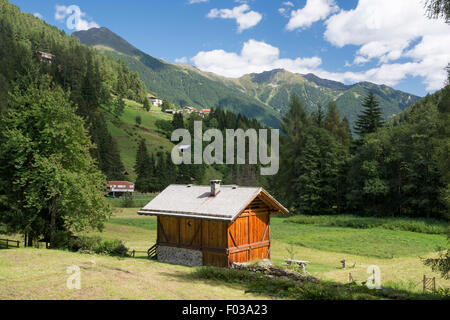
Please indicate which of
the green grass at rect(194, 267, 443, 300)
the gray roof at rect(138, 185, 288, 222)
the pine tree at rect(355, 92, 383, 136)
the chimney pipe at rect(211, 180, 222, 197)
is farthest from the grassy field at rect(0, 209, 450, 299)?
the pine tree at rect(355, 92, 383, 136)


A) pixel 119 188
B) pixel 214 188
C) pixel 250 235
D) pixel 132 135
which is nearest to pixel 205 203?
pixel 214 188

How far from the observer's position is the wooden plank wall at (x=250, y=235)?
2512 centimetres

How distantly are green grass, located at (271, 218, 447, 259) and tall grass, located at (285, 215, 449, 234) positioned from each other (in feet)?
7.01

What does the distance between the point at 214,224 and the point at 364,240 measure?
23.8 m

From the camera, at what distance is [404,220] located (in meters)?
51.8

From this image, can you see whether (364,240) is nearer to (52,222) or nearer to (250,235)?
(250,235)

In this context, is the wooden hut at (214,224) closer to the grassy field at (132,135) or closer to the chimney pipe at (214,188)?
the chimney pipe at (214,188)

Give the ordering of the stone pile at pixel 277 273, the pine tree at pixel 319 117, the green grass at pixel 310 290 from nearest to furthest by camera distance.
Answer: the green grass at pixel 310 290 < the stone pile at pixel 277 273 < the pine tree at pixel 319 117

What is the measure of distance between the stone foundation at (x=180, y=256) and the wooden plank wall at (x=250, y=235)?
278 centimetres

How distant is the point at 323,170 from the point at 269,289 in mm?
54005

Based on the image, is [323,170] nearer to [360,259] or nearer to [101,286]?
[360,259]

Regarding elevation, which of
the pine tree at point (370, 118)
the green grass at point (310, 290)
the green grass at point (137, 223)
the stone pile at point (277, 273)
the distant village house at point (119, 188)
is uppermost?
the pine tree at point (370, 118)

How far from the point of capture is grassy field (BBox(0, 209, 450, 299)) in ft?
47.5

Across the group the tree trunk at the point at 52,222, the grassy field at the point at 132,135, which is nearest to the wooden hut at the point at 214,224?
the tree trunk at the point at 52,222
